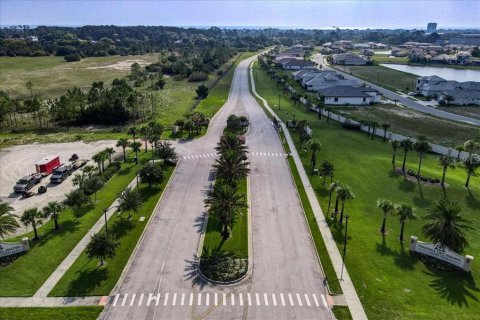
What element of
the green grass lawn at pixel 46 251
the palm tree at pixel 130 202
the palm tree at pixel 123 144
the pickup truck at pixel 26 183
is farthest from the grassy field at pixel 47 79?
the palm tree at pixel 130 202

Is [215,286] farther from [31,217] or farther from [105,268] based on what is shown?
[31,217]

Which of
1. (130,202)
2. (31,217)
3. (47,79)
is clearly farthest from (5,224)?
(47,79)

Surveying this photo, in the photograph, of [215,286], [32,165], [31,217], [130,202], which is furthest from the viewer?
[32,165]

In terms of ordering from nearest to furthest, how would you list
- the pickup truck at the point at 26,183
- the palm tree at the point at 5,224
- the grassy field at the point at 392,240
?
1. the grassy field at the point at 392,240
2. the palm tree at the point at 5,224
3. the pickup truck at the point at 26,183

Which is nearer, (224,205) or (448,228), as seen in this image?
(448,228)

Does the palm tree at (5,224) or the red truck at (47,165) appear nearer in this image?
the palm tree at (5,224)

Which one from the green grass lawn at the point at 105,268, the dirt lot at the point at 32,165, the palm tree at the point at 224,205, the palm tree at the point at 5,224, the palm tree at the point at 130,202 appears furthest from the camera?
the dirt lot at the point at 32,165

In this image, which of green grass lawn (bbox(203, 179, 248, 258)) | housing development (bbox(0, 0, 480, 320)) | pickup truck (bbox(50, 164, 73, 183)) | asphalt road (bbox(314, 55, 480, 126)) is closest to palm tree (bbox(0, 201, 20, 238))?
housing development (bbox(0, 0, 480, 320))

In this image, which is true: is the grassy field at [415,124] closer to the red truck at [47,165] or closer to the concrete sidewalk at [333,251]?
the concrete sidewalk at [333,251]

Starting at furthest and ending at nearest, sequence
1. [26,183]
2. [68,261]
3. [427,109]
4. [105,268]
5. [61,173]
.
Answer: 1. [427,109]
2. [61,173]
3. [26,183]
4. [68,261]
5. [105,268]
